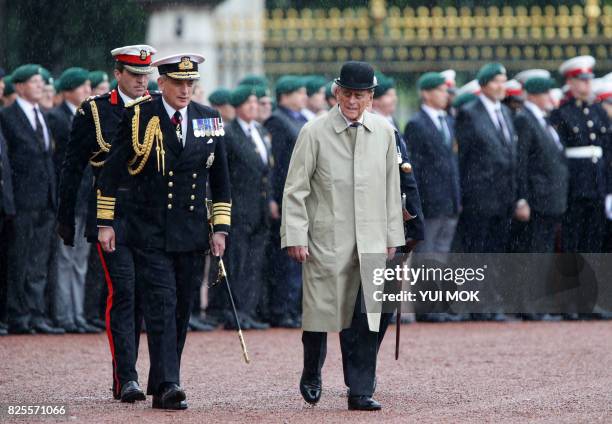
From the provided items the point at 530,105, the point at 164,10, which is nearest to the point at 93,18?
the point at 164,10

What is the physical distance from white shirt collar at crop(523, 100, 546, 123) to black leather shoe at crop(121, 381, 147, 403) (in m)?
6.78

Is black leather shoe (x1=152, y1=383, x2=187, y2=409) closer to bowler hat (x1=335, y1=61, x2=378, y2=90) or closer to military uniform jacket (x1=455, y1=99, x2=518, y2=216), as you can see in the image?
bowler hat (x1=335, y1=61, x2=378, y2=90)

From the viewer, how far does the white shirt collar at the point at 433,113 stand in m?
14.7

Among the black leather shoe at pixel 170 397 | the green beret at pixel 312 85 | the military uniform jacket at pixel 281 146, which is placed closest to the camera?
the black leather shoe at pixel 170 397

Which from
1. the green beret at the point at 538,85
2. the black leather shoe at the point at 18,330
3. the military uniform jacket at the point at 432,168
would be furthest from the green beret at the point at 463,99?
the black leather shoe at the point at 18,330

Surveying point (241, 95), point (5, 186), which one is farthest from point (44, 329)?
point (241, 95)

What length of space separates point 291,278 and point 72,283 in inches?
79.0

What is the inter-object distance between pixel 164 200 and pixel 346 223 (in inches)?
39.5

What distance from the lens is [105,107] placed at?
9836 mm

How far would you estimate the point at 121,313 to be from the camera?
952 cm

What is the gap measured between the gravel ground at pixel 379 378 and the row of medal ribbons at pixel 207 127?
150cm

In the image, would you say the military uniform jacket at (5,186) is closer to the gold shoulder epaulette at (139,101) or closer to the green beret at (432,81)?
the green beret at (432,81)

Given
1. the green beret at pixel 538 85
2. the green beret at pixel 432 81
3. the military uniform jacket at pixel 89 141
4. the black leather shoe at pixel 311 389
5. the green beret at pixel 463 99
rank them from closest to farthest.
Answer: the black leather shoe at pixel 311 389 → the military uniform jacket at pixel 89 141 → the green beret at pixel 432 81 → the green beret at pixel 538 85 → the green beret at pixel 463 99

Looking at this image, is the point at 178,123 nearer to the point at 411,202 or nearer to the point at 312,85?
the point at 411,202
